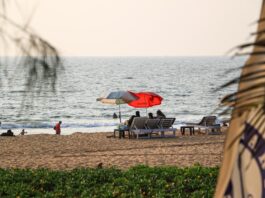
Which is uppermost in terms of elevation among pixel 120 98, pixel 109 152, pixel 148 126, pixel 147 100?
pixel 120 98

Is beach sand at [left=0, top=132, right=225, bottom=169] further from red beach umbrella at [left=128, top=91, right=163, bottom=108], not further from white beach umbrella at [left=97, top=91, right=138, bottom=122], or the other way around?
white beach umbrella at [left=97, top=91, right=138, bottom=122]

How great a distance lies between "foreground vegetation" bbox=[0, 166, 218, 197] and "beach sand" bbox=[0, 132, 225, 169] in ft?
9.50

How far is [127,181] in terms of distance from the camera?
8.96 meters

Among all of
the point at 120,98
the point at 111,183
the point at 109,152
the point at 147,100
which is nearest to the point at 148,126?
the point at 147,100

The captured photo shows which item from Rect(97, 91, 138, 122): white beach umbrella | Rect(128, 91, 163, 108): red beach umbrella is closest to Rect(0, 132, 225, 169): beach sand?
Rect(128, 91, 163, 108): red beach umbrella

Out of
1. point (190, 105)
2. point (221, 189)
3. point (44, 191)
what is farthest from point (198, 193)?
point (190, 105)

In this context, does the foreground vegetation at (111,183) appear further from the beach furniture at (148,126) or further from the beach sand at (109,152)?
the beach furniture at (148,126)

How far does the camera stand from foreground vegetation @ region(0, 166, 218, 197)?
328 inches

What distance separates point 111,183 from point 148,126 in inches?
494

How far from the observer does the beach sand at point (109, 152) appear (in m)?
13.7

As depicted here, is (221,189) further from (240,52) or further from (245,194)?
(240,52)

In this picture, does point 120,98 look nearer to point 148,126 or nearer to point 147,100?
point 147,100

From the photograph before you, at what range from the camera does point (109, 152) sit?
1672 centimetres

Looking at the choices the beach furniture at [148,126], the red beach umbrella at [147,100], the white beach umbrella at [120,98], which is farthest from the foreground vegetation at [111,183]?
the white beach umbrella at [120,98]
